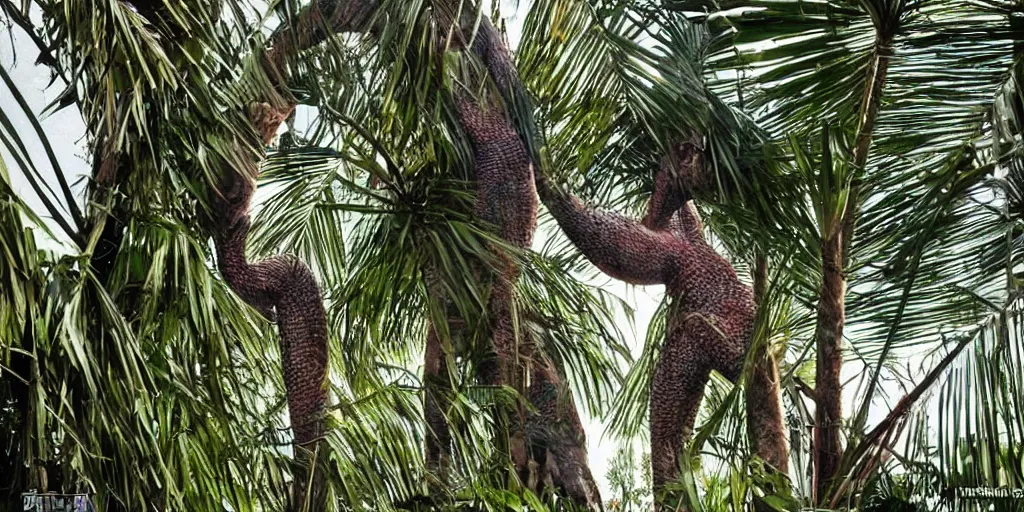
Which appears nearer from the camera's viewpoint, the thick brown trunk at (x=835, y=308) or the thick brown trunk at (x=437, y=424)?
the thick brown trunk at (x=835, y=308)

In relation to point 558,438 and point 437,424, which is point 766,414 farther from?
point 437,424

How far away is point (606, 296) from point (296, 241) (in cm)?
72

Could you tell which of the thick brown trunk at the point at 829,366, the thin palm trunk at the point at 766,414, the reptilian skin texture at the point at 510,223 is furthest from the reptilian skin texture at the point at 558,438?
the thick brown trunk at the point at 829,366

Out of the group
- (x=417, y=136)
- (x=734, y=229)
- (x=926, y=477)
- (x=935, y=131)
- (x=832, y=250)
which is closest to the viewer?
(x=926, y=477)

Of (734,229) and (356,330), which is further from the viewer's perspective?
(356,330)

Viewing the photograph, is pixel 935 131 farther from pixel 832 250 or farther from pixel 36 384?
pixel 36 384

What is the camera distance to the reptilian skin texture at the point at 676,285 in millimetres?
2148

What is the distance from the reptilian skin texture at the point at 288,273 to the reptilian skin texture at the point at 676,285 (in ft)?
1.88

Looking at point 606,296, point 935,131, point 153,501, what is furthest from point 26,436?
point 935,131

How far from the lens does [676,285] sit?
2.22 metres

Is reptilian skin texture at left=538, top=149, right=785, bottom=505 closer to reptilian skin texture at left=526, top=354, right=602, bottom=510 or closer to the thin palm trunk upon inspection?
the thin palm trunk

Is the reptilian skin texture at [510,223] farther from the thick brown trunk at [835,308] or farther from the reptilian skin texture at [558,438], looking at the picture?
the thick brown trunk at [835,308]

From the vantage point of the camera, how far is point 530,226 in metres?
2.29

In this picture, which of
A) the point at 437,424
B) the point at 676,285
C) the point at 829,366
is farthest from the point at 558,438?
the point at 829,366
